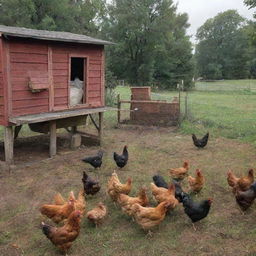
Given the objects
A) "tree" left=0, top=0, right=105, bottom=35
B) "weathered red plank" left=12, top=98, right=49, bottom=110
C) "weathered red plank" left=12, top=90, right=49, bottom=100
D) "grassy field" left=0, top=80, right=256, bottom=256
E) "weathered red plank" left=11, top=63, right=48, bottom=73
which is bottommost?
"grassy field" left=0, top=80, right=256, bottom=256

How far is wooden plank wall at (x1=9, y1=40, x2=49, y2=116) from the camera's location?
28.6 feet

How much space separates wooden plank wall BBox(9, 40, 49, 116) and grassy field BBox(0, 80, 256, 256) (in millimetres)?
1720

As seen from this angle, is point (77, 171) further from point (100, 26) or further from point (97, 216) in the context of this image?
point (100, 26)

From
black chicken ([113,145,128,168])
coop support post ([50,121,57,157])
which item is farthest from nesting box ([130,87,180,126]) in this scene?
Answer: black chicken ([113,145,128,168])

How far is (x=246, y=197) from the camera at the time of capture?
6.09m

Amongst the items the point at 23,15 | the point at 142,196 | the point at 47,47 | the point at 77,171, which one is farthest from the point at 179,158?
the point at 23,15

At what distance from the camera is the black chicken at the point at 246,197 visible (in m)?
6.09

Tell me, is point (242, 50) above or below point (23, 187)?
above

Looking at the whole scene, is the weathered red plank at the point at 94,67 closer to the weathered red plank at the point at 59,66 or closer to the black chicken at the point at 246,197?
the weathered red plank at the point at 59,66

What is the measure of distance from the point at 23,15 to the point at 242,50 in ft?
148

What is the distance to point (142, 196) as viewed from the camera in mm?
5988

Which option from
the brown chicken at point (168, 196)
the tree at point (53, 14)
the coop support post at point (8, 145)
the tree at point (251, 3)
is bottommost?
the brown chicken at point (168, 196)

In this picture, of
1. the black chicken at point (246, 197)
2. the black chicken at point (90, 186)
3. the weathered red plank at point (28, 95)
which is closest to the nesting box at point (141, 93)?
the weathered red plank at point (28, 95)

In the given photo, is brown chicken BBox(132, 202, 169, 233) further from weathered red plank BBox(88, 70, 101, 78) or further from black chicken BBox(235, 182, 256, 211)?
weathered red plank BBox(88, 70, 101, 78)
